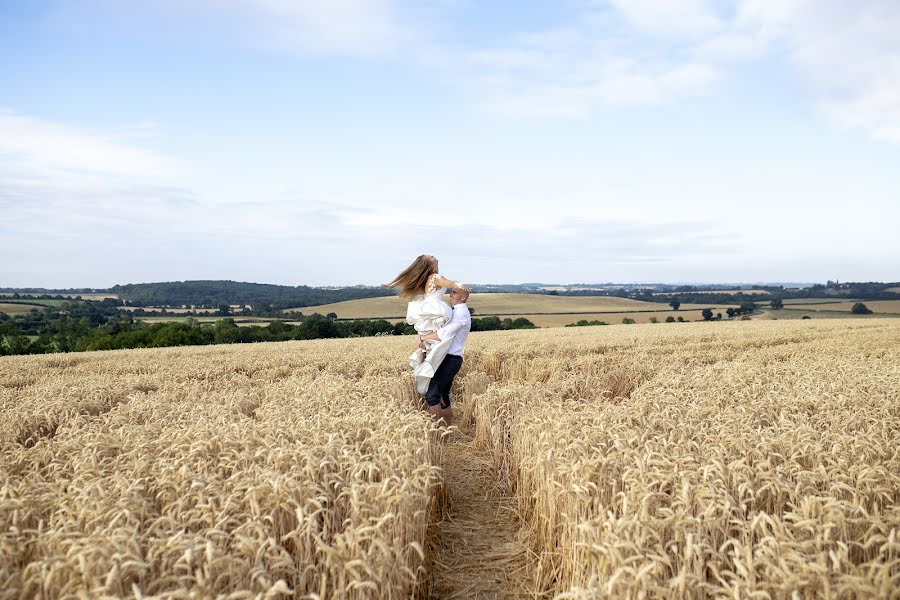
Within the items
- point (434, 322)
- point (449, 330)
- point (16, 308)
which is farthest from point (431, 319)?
point (16, 308)

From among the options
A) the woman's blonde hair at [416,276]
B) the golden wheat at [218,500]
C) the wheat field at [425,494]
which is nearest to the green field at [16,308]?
the wheat field at [425,494]

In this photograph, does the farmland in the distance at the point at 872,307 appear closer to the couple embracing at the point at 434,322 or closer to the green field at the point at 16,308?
the couple embracing at the point at 434,322

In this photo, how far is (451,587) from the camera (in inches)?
165

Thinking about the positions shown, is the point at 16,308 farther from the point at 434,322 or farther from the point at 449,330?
the point at 449,330

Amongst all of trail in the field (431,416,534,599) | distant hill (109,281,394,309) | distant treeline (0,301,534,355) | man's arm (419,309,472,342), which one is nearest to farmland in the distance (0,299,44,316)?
distant treeline (0,301,534,355)

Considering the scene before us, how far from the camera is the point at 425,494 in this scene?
3.91m

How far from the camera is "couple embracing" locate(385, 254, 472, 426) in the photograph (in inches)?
322

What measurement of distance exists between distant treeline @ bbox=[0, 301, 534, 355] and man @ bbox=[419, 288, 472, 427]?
85.8 feet

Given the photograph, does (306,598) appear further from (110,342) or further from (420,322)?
(110,342)

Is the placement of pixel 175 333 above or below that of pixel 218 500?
below

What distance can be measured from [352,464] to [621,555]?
2190 millimetres

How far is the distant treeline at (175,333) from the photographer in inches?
1334

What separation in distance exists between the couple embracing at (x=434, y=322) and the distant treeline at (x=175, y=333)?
26.1 metres

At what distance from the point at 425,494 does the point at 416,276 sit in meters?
4.82
